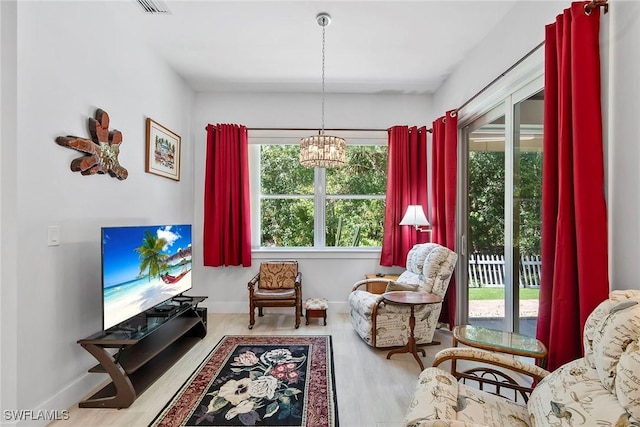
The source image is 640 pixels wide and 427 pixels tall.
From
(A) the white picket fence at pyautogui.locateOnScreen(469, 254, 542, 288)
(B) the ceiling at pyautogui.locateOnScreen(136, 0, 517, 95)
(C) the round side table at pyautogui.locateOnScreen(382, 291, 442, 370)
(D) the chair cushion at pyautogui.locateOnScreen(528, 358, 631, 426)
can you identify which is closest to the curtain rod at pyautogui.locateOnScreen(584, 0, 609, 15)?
(B) the ceiling at pyautogui.locateOnScreen(136, 0, 517, 95)

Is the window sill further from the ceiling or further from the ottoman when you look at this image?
the ceiling

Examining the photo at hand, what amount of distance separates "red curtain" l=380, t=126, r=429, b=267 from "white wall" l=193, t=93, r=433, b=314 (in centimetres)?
23

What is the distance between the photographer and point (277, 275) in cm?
394

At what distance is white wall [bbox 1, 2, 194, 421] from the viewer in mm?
1749

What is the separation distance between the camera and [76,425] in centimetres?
192

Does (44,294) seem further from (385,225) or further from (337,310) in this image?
(385,225)

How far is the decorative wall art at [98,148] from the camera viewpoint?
2.10 metres

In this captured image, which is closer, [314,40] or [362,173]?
[314,40]

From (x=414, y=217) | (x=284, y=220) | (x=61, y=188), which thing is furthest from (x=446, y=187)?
(x=61, y=188)

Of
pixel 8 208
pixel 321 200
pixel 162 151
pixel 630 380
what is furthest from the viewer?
pixel 321 200

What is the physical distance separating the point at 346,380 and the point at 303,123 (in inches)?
121

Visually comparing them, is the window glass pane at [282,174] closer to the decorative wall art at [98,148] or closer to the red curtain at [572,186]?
the decorative wall art at [98,148]

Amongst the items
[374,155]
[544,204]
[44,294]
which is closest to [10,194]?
[44,294]

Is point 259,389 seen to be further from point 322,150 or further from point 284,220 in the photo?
point 284,220
